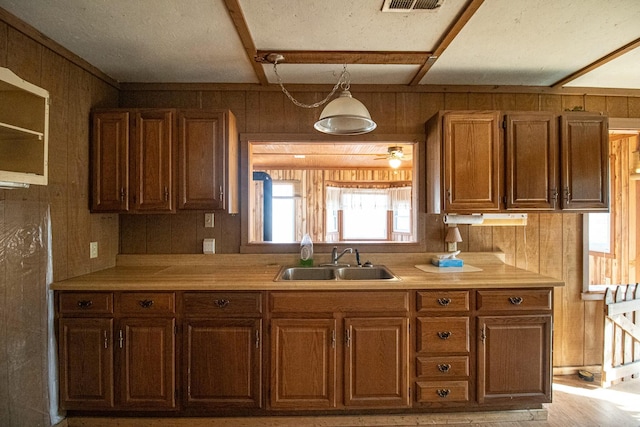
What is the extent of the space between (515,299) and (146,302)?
7.62 feet

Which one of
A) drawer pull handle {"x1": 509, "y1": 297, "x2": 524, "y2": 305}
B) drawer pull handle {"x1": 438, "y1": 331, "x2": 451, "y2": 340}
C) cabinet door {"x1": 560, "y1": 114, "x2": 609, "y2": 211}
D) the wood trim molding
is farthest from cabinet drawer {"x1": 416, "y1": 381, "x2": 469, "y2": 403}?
the wood trim molding

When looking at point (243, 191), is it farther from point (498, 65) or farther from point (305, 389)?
point (498, 65)

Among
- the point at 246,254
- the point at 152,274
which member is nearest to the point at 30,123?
the point at 152,274

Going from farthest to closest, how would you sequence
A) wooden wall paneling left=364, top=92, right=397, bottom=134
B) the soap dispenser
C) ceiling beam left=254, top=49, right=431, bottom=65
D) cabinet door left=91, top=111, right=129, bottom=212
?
wooden wall paneling left=364, top=92, right=397, bottom=134 < the soap dispenser < cabinet door left=91, top=111, right=129, bottom=212 < ceiling beam left=254, top=49, right=431, bottom=65

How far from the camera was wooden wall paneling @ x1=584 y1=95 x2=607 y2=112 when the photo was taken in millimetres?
2656

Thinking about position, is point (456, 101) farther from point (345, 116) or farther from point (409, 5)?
point (345, 116)

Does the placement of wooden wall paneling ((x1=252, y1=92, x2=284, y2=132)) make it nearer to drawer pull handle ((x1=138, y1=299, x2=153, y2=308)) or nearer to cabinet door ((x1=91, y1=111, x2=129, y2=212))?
cabinet door ((x1=91, y1=111, x2=129, y2=212))

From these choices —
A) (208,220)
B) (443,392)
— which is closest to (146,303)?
(208,220)

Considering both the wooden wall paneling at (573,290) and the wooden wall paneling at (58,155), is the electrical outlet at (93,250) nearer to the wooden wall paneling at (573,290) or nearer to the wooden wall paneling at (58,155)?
the wooden wall paneling at (58,155)

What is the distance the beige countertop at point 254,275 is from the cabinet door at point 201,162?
511 mm

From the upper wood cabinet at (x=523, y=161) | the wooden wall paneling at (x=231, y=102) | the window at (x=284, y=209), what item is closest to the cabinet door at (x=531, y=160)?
the upper wood cabinet at (x=523, y=161)

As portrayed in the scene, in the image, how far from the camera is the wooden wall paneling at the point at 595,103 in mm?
2656

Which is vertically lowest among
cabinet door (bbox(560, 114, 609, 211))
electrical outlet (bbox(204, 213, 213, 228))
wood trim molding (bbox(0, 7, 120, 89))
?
electrical outlet (bbox(204, 213, 213, 228))

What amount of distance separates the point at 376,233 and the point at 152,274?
5.09 meters
